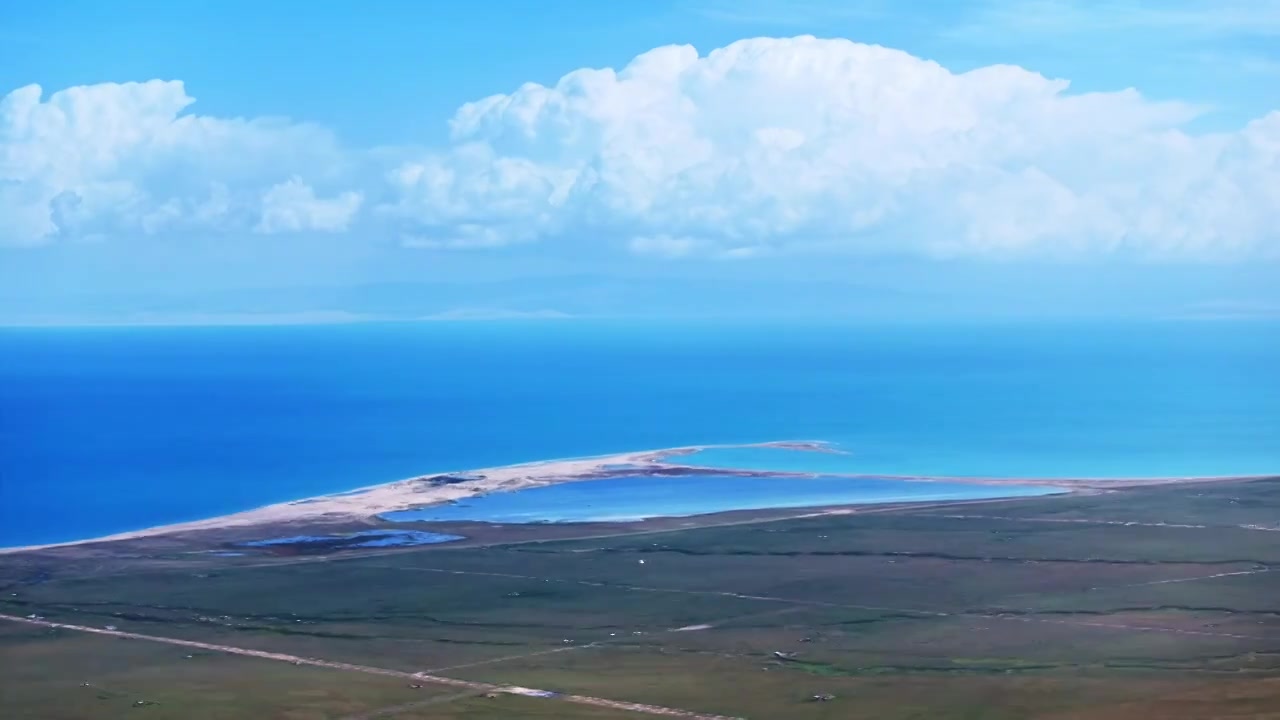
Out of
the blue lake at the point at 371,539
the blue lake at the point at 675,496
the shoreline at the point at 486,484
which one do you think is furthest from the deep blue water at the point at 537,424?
the blue lake at the point at 371,539

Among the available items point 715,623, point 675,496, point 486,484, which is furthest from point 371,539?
point 715,623

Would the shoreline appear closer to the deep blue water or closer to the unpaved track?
the deep blue water

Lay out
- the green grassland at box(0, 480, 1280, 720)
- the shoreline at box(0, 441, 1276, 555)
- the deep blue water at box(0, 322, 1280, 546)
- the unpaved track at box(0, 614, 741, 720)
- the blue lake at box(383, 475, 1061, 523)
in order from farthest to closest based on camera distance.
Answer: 1. the deep blue water at box(0, 322, 1280, 546)
2. the blue lake at box(383, 475, 1061, 523)
3. the shoreline at box(0, 441, 1276, 555)
4. the green grassland at box(0, 480, 1280, 720)
5. the unpaved track at box(0, 614, 741, 720)

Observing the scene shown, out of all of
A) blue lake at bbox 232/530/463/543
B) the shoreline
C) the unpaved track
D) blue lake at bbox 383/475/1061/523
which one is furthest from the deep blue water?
the unpaved track

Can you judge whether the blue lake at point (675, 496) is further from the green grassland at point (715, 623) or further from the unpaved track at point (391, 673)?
the unpaved track at point (391, 673)

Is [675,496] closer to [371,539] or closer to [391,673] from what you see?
[371,539]

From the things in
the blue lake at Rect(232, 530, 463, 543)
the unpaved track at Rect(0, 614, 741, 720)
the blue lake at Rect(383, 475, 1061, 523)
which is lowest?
the unpaved track at Rect(0, 614, 741, 720)

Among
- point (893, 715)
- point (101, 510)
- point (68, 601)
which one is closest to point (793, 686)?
point (893, 715)

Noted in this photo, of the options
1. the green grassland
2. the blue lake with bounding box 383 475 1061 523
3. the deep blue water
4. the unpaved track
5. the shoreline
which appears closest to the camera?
the unpaved track
